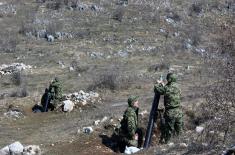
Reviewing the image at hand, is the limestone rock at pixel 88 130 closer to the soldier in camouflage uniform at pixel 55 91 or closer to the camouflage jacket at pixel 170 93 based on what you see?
the camouflage jacket at pixel 170 93

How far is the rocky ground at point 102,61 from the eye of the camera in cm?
1385

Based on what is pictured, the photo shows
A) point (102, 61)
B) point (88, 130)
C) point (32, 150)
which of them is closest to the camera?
point (32, 150)

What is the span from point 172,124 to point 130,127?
3.12 feet

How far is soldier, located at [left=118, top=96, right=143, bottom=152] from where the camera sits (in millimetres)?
12914

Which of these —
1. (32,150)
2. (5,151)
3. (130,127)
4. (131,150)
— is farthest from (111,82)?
(131,150)

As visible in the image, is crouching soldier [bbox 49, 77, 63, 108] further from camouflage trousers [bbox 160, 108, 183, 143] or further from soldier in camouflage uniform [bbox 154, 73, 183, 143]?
soldier in camouflage uniform [bbox 154, 73, 183, 143]

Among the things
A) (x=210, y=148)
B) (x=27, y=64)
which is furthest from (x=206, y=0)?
(x=210, y=148)

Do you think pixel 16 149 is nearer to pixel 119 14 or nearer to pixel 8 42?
pixel 8 42

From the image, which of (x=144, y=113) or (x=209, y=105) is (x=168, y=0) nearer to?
(x=144, y=113)

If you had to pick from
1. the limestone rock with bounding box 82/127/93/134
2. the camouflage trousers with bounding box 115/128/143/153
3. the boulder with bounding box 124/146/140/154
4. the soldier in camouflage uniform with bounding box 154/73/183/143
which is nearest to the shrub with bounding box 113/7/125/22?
the limestone rock with bounding box 82/127/93/134

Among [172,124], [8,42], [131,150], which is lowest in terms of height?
[8,42]

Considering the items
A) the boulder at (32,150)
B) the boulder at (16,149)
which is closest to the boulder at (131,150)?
the boulder at (32,150)

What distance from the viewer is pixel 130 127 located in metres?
12.9

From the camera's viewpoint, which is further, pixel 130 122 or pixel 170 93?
pixel 130 122
